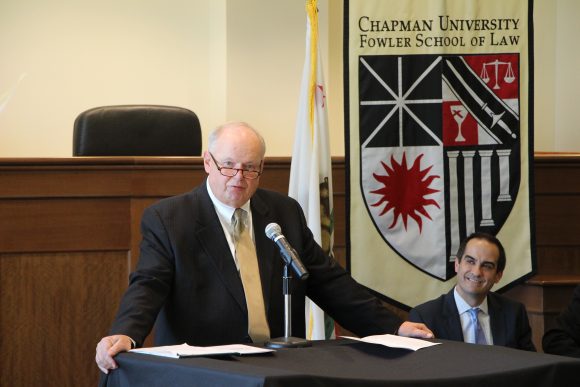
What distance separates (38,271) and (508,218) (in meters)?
2.49

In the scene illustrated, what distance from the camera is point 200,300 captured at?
3420mm

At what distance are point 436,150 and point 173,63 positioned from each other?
3.12 m

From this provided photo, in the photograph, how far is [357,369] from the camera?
8.79ft

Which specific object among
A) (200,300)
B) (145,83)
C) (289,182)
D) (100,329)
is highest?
(145,83)

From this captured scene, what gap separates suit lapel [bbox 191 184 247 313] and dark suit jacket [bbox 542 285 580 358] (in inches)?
67.4

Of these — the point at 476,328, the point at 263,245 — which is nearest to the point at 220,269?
the point at 263,245

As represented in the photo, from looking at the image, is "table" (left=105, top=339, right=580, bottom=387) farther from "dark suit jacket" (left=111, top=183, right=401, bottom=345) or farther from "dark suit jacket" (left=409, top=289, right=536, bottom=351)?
"dark suit jacket" (left=409, top=289, right=536, bottom=351)

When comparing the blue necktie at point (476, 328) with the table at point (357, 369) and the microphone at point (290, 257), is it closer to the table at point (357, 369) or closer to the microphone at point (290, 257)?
the table at point (357, 369)

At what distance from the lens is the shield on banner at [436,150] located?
540 cm

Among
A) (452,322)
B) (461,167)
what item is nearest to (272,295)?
(452,322)

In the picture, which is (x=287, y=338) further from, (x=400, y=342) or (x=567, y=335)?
(x=567, y=335)

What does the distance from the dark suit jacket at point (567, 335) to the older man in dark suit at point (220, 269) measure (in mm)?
1231

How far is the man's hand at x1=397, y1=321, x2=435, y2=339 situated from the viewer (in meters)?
3.32

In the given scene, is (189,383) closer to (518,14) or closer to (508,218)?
(508,218)
